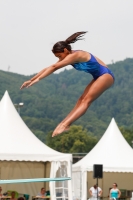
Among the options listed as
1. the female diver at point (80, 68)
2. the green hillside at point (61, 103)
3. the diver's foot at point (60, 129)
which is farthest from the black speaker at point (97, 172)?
the green hillside at point (61, 103)

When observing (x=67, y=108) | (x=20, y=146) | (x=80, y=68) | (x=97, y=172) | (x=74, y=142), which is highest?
(x=67, y=108)

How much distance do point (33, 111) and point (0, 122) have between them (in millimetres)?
143548

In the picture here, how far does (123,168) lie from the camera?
2130 centimetres

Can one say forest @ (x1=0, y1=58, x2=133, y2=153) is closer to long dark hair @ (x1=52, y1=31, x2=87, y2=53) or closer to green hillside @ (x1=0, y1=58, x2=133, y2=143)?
green hillside @ (x1=0, y1=58, x2=133, y2=143)

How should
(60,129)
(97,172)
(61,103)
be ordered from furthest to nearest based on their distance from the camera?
(61,103), (97,172), (60,129)

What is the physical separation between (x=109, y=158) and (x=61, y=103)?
145m

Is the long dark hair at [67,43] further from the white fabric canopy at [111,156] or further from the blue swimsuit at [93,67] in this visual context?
the white fabric canopy at [111,156]

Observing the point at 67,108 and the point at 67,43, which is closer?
the point at 67,43

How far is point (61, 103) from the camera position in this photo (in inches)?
6570

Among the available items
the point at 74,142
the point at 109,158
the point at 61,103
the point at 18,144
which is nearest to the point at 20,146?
the point at 18,144

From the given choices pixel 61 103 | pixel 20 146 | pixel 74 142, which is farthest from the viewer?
pixel 61 103

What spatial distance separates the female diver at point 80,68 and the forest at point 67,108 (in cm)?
9992

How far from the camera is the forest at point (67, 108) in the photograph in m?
111

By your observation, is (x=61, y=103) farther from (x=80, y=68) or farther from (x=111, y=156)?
(x=80, y=68)
